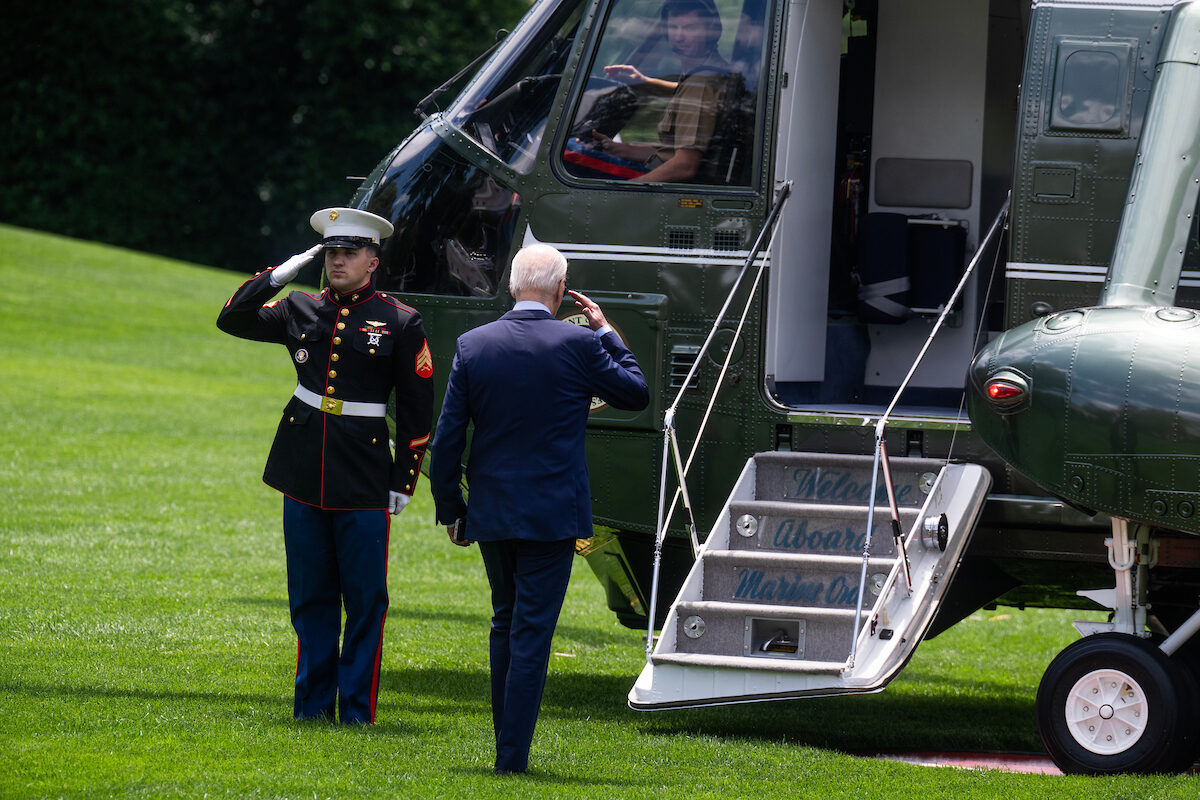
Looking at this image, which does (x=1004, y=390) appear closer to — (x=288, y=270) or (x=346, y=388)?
(x=346, y=388)

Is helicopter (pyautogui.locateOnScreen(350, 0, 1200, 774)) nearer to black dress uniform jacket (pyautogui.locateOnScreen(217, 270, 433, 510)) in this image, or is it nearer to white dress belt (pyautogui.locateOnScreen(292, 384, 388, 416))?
black dress uniform jacket (pyautogui.locateOnScreen(217, 270, 433, 510))

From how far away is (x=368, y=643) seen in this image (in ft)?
19.9

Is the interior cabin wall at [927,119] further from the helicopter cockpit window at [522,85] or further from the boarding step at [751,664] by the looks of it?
the boarding step at [751,664]

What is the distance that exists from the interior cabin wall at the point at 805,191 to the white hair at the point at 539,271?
5.67ft

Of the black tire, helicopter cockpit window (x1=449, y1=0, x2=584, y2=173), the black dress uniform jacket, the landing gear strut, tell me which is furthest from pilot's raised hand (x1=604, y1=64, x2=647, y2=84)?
the black tire

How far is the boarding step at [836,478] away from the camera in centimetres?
673

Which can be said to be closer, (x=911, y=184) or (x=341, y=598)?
(x=341, y=598)

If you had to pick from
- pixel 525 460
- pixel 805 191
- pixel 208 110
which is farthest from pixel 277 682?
pixel 208 110

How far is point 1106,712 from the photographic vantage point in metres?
5.95

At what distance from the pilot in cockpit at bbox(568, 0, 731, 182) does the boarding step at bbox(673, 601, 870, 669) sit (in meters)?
1.94

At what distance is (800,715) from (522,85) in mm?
3295

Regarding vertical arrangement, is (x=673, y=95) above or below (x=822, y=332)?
→ above

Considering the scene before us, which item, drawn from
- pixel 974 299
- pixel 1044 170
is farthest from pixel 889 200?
pixel 1044 170

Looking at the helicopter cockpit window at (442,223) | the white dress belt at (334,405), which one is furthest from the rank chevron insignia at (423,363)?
the helicopter cockpit window at (442,223)
